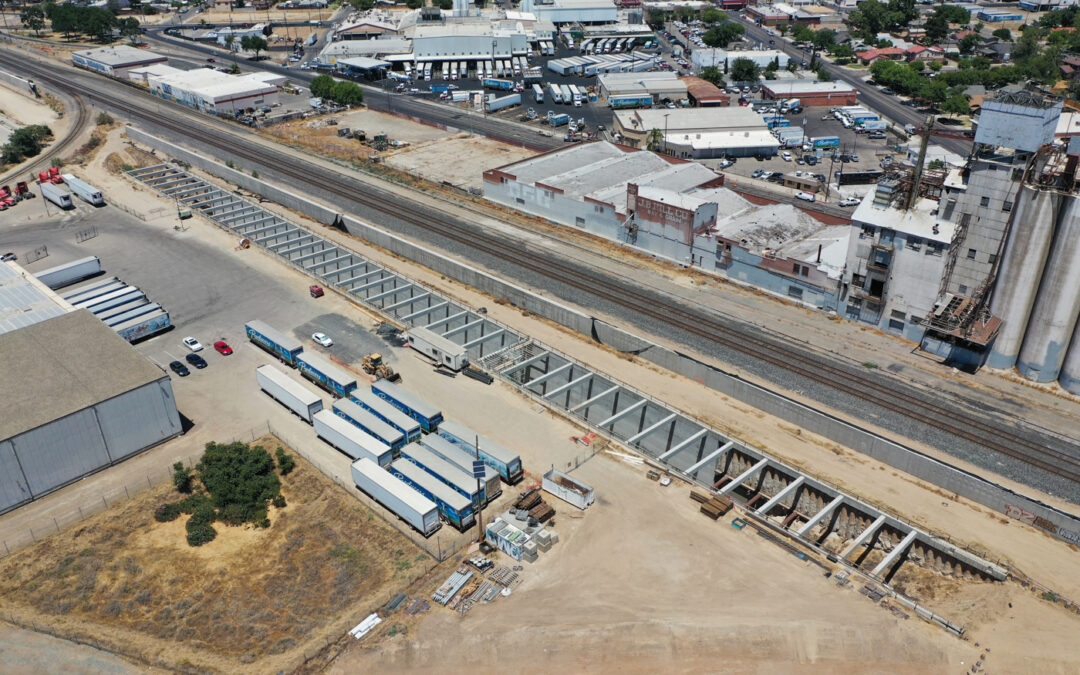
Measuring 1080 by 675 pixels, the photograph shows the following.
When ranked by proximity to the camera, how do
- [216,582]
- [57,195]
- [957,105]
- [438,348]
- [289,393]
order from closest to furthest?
[216,582], [289,393], [438,348], [57,195], [957,105]

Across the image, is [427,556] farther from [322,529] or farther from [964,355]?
[964,355]

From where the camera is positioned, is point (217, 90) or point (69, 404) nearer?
point (69, 404)

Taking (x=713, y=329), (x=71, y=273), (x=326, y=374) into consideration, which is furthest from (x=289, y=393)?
(x=71, y=273)

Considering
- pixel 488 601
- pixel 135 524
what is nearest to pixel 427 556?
pixel 488 601

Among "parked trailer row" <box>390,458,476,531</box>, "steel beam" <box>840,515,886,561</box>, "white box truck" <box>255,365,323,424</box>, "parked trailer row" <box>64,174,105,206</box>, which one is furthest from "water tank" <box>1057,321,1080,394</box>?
"parked trailer row" <box>64,174,105,206</box>

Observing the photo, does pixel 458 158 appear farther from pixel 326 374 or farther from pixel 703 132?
pixel 326 374

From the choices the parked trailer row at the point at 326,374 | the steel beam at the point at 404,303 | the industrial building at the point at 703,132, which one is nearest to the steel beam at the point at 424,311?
the steel beam at the point at 404,303

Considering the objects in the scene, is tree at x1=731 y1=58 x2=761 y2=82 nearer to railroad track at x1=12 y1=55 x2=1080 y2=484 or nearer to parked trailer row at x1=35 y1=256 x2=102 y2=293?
railroad track at x1=12 y1=55 x2=1080 y2=484

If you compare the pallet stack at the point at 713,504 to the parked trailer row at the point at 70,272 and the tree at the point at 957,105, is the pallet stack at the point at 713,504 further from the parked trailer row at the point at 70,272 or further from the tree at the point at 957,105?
the tree at the point at 957,105
